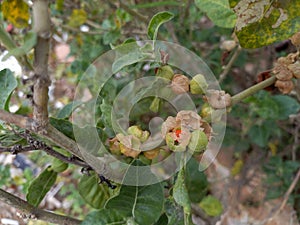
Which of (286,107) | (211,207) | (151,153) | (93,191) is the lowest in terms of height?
(211,207)

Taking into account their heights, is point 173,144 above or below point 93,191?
above

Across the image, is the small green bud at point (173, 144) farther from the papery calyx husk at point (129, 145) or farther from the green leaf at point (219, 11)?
the green leaf at point (219, 11)

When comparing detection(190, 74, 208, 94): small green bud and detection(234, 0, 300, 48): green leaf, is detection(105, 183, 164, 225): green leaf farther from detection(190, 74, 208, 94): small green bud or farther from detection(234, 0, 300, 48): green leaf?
detection(234, 0, 300, 48): green leaf

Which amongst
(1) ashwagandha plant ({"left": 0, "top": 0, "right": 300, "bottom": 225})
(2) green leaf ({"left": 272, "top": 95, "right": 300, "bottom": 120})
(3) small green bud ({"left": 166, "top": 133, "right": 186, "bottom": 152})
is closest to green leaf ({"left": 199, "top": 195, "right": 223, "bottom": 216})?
(2) green leaf ({"left": 272, "top": 95, "right": 300, "bottom": 120})

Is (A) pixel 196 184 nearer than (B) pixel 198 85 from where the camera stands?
No

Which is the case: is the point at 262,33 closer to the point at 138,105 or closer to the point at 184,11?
the point at 138,105

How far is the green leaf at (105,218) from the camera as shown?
0.64 metres

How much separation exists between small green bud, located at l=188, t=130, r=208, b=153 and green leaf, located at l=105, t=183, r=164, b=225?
0.13 meters

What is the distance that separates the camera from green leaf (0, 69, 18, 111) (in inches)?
23.3

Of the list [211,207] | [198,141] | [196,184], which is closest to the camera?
[198,141]

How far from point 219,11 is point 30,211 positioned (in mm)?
403

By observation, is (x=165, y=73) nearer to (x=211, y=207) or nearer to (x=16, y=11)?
(x=16, y=11)

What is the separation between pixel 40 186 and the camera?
721 millimetres

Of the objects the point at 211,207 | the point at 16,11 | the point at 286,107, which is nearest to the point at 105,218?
the point at 16,11
